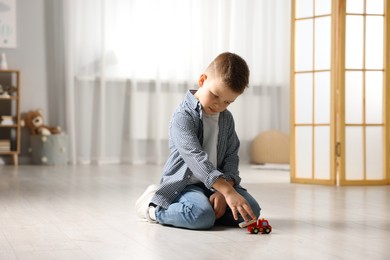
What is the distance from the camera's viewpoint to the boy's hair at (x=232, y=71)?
2148 millimetres

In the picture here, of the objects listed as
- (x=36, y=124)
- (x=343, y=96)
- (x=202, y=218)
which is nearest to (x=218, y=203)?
(x=202, y=218)

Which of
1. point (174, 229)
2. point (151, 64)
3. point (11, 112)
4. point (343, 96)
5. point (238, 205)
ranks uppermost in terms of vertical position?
point (151, 64)

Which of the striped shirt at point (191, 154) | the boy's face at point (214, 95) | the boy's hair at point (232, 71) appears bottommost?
the striped shirt at point (191, 154)

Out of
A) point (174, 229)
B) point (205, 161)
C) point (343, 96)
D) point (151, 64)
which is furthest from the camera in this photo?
point (151, 64)

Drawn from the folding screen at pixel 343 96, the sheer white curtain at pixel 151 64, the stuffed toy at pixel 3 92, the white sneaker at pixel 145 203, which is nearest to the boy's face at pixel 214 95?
the white sneaker at pixel 145 203

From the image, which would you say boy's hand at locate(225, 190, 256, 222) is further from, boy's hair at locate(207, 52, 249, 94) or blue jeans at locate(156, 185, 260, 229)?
boy's hair at locate(207, 52, 249, 94)

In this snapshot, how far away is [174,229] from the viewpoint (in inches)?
87.8

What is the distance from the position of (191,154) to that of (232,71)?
30cm

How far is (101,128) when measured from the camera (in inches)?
248

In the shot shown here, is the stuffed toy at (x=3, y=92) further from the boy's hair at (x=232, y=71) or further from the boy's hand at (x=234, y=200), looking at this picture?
the boy's hand at (x=234, y=200)

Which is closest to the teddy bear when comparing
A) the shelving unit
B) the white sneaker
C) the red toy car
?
the shelving unit

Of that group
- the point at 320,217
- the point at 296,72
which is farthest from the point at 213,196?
the point at 296,72

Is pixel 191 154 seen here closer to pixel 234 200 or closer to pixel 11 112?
pixel 234 200

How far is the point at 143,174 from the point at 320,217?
2.55m
